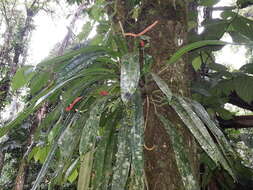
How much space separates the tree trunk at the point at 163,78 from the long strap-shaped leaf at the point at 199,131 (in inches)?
2.6

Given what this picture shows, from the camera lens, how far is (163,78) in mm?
775

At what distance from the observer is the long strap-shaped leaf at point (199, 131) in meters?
0.61

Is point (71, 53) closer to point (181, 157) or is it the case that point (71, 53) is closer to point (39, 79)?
point (39, 79)

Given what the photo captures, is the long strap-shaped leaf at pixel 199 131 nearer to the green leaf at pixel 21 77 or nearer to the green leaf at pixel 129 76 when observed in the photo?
the green leaf at pixel 129 76

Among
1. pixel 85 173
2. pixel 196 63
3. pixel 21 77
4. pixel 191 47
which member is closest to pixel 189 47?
pixel 191 47

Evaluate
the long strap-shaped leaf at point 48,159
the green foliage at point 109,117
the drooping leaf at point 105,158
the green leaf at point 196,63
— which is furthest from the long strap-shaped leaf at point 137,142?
the green leaf at point 196,63

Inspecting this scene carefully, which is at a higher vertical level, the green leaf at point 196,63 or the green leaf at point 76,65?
the green leaf at point 196,63

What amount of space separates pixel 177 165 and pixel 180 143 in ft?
0.18

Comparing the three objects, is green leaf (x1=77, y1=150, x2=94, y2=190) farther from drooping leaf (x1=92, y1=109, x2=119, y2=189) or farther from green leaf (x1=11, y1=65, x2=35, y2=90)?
green leaf (x1=11, y1=65, x2=35, y2=90)

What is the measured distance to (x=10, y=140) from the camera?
3305 millimetres

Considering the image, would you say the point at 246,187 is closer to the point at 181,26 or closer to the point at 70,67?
the point at 181,26

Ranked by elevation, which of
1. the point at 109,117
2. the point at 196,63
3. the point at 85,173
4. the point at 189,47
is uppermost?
the point at 196,63

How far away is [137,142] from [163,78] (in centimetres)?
25

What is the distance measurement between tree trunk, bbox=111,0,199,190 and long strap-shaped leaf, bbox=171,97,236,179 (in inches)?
2.6
